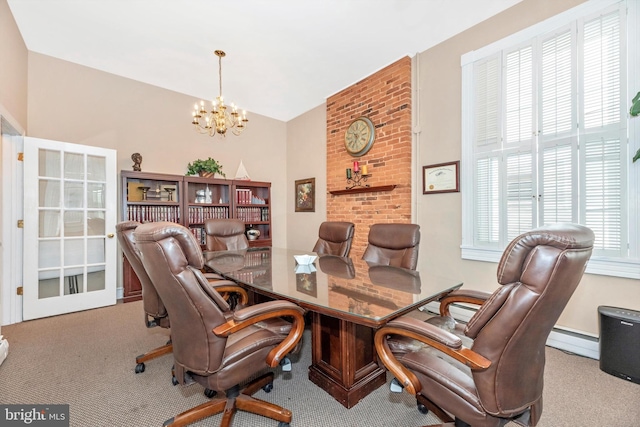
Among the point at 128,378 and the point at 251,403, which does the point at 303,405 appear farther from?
the point at 128,378

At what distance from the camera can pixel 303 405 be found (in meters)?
1.64

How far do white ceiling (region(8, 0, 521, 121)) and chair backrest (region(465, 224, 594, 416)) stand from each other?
261cm

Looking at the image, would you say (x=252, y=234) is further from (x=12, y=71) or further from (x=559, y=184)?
(x=559, y=184)

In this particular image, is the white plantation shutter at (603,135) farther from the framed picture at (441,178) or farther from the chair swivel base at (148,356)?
the chair swivel base at (148,356)

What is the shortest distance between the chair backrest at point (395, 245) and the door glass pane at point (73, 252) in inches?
134

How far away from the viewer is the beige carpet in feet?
5.04

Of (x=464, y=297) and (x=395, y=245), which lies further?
(x=395, y=245)

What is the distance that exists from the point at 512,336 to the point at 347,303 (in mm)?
696

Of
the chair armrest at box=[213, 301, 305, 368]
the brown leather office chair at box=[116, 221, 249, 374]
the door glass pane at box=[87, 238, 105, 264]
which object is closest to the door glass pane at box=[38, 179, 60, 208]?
the door glass pane at box=[87, 238, 105, 264]

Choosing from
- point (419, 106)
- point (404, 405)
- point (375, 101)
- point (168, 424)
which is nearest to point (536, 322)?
point (404, 405)

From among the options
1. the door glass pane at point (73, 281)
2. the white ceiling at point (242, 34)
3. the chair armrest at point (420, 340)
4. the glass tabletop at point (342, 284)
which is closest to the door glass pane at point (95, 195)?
the door glass pane at point (73, 281)

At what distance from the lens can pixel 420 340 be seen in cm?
112

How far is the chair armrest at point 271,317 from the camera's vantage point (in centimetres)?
123

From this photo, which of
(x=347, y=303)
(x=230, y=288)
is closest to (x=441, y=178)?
(x=347, y=303)
